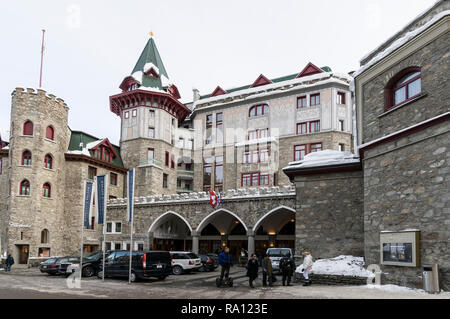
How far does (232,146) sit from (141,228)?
11668 mm

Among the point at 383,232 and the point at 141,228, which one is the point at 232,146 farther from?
the point at 383,232

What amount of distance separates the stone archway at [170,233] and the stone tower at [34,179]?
732cm

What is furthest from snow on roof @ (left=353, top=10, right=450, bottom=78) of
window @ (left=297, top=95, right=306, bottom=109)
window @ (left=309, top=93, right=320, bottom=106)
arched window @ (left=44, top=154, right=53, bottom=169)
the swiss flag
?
arched window @ (left=44, top=154, right=53, bottom=169)

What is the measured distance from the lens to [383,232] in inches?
502

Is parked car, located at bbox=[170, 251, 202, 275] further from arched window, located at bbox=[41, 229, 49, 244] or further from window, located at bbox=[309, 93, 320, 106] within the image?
window, located at bbox=[309, 93, 320, 106]

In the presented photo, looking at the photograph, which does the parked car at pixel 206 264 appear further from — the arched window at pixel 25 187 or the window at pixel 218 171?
the window at pixel 218 171

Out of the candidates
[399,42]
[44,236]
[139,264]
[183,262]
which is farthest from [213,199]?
[399,42]

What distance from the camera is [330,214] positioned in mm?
15875

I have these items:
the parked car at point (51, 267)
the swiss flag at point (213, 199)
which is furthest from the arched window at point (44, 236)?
the swiss flag at point (213, 199)

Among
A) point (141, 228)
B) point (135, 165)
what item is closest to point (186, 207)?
point (141, 228)

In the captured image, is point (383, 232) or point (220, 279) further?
point (220, 279)

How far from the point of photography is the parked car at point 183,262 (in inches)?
858

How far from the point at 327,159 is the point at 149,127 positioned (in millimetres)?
27142

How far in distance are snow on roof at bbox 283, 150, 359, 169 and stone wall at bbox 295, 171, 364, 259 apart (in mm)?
457
